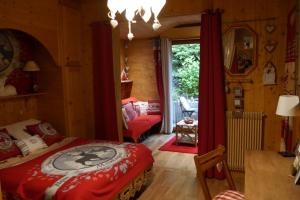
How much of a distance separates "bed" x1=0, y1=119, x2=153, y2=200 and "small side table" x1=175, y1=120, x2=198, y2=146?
1.92 metres

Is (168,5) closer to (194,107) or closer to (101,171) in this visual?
(101,171)

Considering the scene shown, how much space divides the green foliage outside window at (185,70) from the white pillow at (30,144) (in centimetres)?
378

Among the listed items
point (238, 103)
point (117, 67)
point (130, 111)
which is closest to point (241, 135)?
point (238, 103)

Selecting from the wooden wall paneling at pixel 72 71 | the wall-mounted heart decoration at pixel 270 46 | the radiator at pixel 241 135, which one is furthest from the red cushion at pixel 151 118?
the wall-mounted heart decoration at pixel 270 46

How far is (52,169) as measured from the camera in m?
2.55

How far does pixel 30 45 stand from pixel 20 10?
780 millimetres

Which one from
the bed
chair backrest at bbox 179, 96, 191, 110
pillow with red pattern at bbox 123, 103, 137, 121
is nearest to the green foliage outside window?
chair backrest at bbox 179, 96, 191, 110

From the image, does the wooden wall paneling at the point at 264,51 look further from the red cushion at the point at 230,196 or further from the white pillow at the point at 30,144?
the white pillow at the point at 30,144

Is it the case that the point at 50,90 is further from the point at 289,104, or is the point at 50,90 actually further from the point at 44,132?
the point at 289,104

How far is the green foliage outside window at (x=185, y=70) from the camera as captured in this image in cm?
625

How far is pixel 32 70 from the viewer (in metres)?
3.66

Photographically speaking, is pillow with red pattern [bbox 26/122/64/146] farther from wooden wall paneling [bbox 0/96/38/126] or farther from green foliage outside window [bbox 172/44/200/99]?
green foliage outside window [bbox 172/44/200/99]

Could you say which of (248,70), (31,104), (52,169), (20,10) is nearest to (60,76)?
(31,104)

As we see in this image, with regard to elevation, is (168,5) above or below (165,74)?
above
